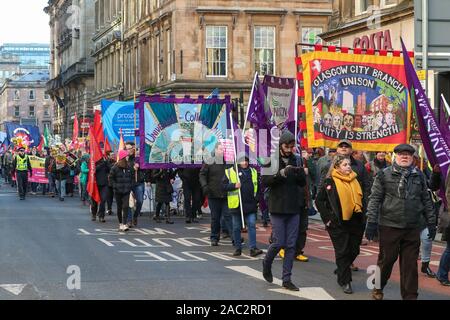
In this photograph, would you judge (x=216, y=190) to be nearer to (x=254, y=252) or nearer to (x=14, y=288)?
(x=254, y=252)

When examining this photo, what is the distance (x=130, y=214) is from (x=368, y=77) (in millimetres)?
7167

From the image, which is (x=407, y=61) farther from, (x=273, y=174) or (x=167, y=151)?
(x=167, y=151)

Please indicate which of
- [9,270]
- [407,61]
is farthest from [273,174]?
[9,270]

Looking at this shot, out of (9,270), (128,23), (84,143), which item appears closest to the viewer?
(9,270)

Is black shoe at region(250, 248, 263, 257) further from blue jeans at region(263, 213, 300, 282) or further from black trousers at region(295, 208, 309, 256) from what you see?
blue jeans at region(263, 213, 300, 282)

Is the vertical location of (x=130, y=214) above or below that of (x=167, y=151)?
below

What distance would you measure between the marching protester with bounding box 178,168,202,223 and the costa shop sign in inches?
333

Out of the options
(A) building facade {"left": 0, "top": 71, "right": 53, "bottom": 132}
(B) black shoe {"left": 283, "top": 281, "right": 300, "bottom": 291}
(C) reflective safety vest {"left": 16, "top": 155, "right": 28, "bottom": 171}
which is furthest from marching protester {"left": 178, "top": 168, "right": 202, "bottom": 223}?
(A) building facade {"left": 0, "top": 71, "right": 53, "bottom": 132}

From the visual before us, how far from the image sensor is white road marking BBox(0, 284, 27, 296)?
1020 centimetres

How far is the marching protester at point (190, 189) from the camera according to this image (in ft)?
68.3

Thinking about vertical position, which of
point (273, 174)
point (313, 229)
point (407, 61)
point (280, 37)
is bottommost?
point (313, 229)

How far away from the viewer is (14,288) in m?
10.5

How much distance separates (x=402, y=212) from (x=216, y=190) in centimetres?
628

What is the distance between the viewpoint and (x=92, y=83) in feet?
238
